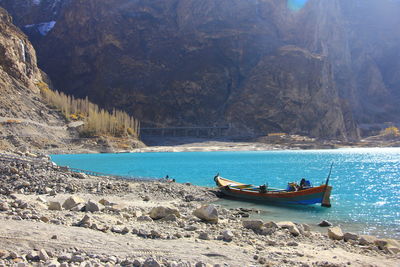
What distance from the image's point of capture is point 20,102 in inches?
3494

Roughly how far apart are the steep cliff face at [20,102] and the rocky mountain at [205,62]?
53823mm

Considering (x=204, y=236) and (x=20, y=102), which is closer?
(x=204, y=236)

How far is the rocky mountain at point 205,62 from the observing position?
507 feet

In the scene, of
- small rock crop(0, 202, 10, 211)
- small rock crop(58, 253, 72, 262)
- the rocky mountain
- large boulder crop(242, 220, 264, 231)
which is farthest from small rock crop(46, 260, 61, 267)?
the rocky mountain

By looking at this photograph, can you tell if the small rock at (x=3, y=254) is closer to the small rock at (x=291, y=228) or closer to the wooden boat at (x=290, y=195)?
the small rock at (x=291, y=228)

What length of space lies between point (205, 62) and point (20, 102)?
97.0 metres

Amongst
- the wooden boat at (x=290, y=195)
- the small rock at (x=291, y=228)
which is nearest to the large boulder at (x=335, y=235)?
the small rock at (x=291, y=228)

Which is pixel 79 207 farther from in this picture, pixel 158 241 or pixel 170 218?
pixel 158 241

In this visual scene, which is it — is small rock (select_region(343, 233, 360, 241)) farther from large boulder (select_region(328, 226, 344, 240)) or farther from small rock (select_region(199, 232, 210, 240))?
small rock (select_region(199, 232, 210, 240))

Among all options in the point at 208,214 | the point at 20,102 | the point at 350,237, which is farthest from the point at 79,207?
the point at 20,102

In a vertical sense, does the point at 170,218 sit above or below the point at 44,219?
below

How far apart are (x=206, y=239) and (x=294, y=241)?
10.2ft

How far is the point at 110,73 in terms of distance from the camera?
171250mm

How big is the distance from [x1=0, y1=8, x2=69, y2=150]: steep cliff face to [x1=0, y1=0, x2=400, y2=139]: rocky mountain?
53823 mm
